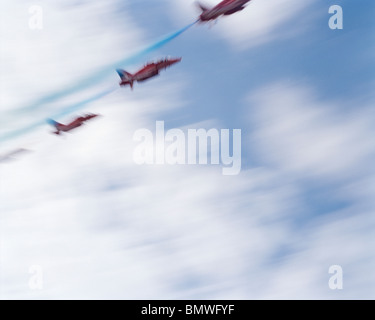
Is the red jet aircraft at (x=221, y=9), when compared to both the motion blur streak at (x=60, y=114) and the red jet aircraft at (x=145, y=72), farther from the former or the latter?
the motion blur streak at (x=60, y=114)

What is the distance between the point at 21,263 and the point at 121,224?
0.96ft

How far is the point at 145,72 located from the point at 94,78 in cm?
14

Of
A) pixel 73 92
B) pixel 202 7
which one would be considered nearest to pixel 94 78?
pixel 73 92

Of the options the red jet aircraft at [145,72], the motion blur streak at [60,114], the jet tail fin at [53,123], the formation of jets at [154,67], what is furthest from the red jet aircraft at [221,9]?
the jet tail fin at [53,123]

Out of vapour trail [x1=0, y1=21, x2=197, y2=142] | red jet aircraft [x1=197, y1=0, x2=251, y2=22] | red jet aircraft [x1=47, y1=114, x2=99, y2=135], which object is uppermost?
red jet aircraft [x1=197, y1=0, x2=251, y2=22]

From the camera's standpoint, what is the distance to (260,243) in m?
1.70

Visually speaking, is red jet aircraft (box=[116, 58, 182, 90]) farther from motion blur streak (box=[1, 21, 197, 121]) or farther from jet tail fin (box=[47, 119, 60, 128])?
jet tail fin (box=[47, 119, 60, 128])

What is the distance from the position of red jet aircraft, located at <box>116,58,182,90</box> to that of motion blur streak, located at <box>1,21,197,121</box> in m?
0.03

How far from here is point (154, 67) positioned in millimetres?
1685

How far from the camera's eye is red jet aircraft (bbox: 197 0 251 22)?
1684 millimetres

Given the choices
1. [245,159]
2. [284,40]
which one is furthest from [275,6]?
[245,159]

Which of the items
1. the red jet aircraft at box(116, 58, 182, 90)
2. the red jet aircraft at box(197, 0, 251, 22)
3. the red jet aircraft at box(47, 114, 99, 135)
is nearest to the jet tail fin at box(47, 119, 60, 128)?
the red jet aircraft at box(47, 114, 99, 135)

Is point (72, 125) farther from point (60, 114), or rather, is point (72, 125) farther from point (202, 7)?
point (202, 7)
